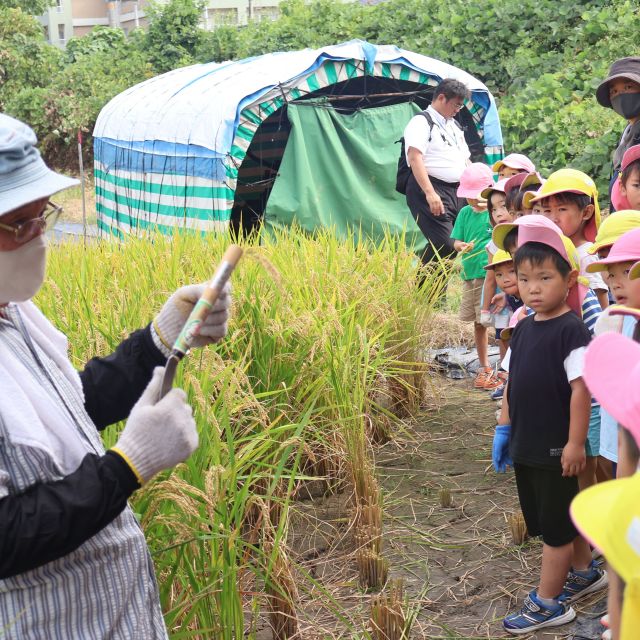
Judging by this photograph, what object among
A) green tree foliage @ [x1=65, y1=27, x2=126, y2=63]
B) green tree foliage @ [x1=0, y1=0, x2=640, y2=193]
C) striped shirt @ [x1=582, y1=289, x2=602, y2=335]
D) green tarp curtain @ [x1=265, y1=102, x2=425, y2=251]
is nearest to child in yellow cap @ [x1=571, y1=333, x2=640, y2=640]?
striped shirt @ [x1=582, y1=289, x2=602, y2=335]

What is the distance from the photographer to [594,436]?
9.83 feet

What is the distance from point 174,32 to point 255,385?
17.3m

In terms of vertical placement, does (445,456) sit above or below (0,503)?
below

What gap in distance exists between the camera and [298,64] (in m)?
8.07

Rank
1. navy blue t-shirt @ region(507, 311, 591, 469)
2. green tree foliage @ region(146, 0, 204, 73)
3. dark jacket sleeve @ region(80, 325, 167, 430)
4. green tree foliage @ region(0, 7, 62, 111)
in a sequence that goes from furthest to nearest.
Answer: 1. green tree foliage @ region(0, 7, 62, 111)
2. green tree foliage @ region(146, 0, 204, 73)
3. navy blue t-shirt @ region(507, 311, 591, 469)
4. dark jacket sleeve @ region(80, 325, 167, 430)

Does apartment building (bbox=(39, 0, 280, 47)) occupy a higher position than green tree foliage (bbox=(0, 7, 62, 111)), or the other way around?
apartment building (bbox=(39, 0, 280, 47))

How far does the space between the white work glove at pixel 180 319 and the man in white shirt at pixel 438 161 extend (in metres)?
4.32

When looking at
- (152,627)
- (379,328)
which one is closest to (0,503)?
(152,627)

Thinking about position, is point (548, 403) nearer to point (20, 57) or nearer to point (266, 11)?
point (20, 57)

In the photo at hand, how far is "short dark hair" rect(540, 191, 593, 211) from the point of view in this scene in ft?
11.7

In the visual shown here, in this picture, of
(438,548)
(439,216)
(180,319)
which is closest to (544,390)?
(438,548)

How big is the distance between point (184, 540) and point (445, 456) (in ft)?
7.30

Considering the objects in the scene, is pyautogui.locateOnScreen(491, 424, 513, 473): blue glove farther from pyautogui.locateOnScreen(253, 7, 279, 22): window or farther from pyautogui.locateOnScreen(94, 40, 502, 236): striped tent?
pyautogui.locateOnScreen(253, 7, 279, 22): window

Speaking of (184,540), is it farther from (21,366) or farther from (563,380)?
(563,380)
